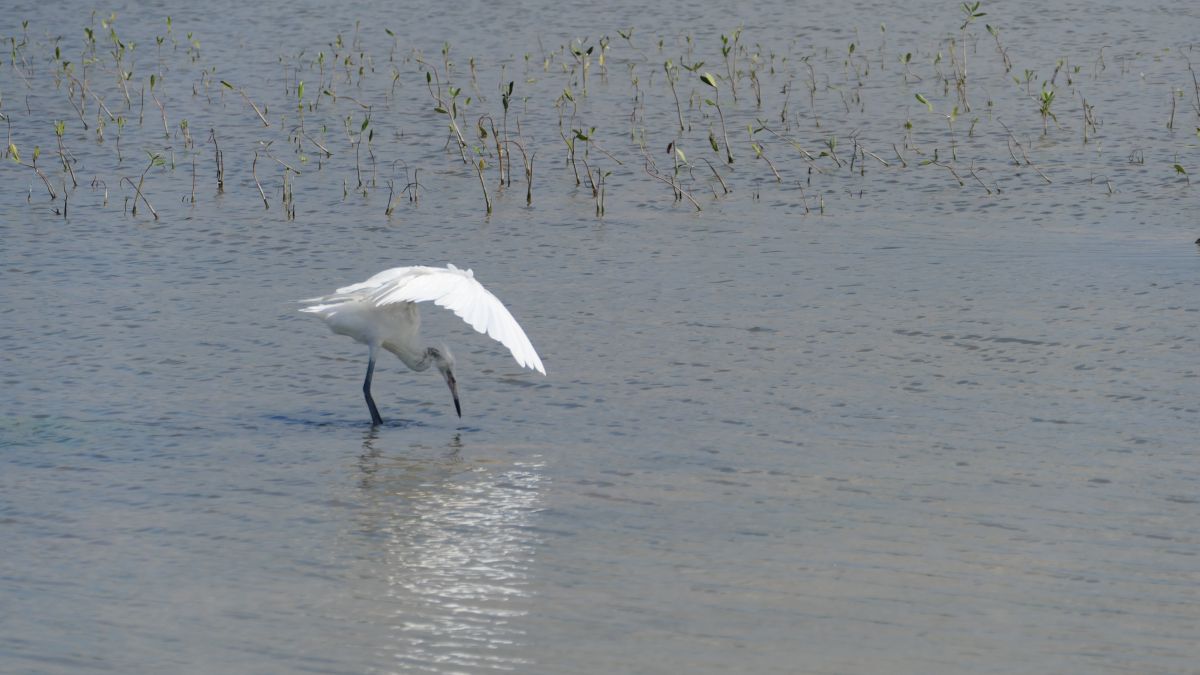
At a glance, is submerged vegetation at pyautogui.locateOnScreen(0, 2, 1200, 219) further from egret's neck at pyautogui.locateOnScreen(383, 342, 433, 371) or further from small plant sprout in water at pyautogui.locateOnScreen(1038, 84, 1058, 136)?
egret's neck at pyautogui.locateOnScreen(383, 342, 433, 371)

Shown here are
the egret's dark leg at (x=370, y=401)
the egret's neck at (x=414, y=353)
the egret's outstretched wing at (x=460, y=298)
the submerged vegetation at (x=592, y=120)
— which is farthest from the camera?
the submerged vegetation at (x=592, y=120)

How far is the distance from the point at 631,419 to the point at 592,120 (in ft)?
24.0

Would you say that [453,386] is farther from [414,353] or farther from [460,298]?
[460,298]

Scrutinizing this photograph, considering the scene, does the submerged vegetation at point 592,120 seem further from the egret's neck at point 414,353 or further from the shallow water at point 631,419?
the egret's neck at point 414,353

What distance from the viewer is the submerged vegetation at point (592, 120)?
40.8 feet

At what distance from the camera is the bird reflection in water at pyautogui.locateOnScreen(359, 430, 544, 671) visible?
508 cm

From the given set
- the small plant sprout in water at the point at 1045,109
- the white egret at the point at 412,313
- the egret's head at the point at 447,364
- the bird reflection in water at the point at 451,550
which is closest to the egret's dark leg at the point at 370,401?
the white egret at the point at 412,313

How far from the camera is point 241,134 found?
14.2 m

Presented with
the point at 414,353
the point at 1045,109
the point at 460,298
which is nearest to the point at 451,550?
the point at 460,298

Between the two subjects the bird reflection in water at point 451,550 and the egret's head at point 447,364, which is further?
the egret's head at point 447,364

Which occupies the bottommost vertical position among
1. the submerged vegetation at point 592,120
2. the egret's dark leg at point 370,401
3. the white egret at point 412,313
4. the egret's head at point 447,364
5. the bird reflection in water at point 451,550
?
Result: the bird reflection in water at point 451,550

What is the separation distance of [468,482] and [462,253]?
425 cm

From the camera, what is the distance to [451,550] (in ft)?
19.6

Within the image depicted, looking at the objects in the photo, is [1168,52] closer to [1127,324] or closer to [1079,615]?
[1127,324]
